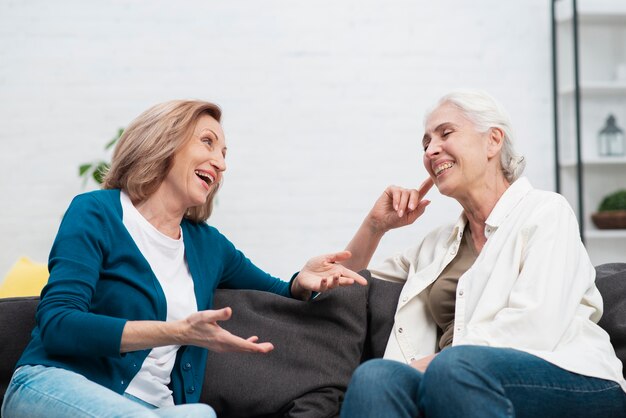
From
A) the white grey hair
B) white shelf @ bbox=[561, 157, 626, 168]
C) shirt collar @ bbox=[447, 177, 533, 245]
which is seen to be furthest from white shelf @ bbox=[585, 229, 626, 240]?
shirt collar @ bbox=[447, 177, 533, 245]

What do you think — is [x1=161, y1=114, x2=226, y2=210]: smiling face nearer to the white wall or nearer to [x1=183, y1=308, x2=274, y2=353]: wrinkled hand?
[x1=183, y1=308, x2=274, y2=353]: wrinkled hand

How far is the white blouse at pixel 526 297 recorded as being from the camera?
194 centimetres

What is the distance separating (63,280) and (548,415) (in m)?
1.13

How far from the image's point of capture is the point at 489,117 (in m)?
2.38

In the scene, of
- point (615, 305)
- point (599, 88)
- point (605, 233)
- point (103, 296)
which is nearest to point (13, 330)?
point (103, 296)

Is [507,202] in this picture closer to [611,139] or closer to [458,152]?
[458,152]

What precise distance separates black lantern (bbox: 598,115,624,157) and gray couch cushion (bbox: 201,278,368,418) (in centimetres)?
290

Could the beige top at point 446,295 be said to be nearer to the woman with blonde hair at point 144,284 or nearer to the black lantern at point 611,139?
the woman with blonde hair at point 144,284

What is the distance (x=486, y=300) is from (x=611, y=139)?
313cm

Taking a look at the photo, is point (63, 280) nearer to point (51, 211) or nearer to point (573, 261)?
point (573, 261)

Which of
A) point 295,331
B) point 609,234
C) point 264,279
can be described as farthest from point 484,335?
point 609,234

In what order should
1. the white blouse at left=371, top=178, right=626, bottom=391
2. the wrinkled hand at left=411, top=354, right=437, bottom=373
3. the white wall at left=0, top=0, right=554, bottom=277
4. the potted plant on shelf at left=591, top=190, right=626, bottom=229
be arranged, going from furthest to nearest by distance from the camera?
the potted plant on shelf at left=591, top=190, right=626, bottom=229, the white wall at left=0, top=0, right=554, bottom=277, the wrinkled hand at left=411, top=354, right=437, bottom=373, the white blouse at left=371, top=178, right=626, bottom=391

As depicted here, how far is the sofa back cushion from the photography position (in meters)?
→ 2.23

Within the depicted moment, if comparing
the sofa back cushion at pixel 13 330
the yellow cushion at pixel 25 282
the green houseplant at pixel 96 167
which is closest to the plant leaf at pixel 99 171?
the green houseplant at pixel 96 167
